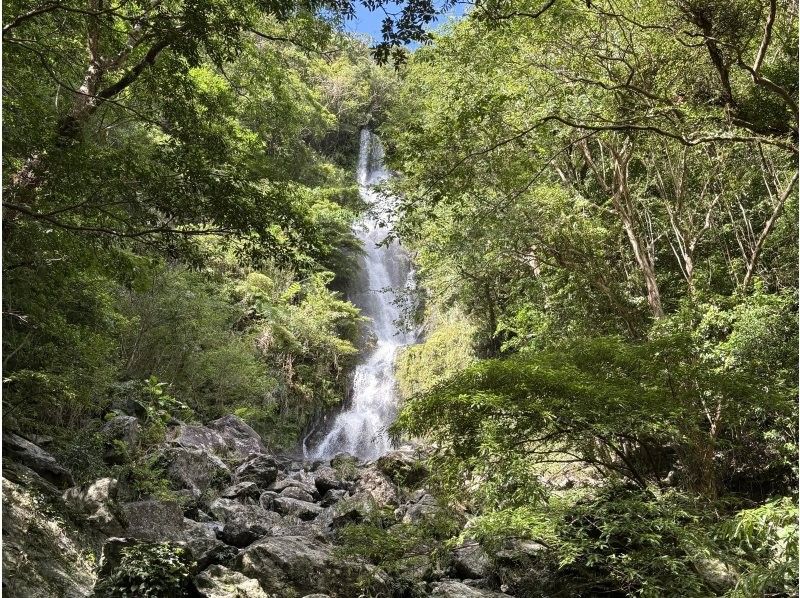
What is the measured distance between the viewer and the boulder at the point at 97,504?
6660 millimetres

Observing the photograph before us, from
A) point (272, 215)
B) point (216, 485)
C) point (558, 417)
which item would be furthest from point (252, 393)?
point (558, 417)

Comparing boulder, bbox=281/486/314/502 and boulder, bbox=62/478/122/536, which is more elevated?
boulder, bbox=62/478/122/536

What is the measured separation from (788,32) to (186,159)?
7.95 m

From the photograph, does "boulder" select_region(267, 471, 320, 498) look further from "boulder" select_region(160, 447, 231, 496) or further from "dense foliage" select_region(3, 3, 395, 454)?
"dense foliage" select_region(3, 3, 395, 454)

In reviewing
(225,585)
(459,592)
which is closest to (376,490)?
(459,592)

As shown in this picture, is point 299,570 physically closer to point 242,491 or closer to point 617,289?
point 242,491

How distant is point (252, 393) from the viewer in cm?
1595

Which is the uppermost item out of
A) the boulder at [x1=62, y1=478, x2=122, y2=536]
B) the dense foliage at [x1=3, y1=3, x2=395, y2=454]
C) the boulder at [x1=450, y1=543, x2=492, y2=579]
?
the dense foliage at [x1=3, y1=3, x2=395, y2=454]

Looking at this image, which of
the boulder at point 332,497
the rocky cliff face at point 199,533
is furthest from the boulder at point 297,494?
the boulder at point 332,497

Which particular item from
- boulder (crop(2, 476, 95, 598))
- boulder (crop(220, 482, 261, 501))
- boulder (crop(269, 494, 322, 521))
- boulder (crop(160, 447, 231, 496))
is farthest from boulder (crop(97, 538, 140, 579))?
boulder (crop(220, 482, 261, 501))

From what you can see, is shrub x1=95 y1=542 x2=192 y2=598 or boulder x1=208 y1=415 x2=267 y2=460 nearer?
shrub x1=95 y1=542 x2=192 y2=598

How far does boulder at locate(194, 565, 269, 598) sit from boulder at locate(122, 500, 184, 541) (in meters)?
1.57

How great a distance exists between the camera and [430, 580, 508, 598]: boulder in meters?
6.18

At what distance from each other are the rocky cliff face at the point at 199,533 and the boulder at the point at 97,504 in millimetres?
12
